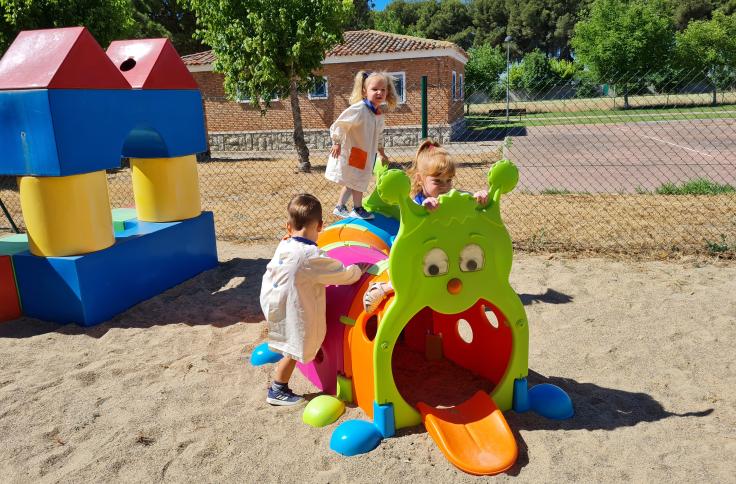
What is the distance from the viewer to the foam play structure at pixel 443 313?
2723 mm

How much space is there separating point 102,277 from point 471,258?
3.14 metres

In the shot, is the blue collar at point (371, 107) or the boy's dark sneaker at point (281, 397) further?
the blue collar at point (371, 107)

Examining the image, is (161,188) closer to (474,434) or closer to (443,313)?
(443,313)

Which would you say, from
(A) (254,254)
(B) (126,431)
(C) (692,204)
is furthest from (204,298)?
(C) (692,204)

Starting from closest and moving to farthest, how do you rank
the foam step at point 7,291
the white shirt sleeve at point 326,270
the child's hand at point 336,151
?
1. the white shirt sleeve at point 326,270
2. the foam step at point 7,291
3. the child's hand at point 336,151

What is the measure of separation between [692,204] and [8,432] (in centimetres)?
797

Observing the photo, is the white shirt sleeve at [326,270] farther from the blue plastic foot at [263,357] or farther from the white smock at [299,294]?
the blue plastic foot at [263,357]

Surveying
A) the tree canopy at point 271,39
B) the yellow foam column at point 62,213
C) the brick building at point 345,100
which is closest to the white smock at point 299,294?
the yellow foam column at point 62,213

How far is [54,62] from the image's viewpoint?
4.30 m

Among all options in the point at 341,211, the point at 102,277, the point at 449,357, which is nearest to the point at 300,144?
the point at 341,211

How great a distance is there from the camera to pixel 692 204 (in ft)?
25.7

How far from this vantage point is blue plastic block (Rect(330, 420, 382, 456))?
2766mm

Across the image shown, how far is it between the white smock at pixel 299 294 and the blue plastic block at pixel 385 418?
0.47 m

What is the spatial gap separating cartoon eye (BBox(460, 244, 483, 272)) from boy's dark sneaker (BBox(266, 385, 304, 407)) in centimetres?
124
